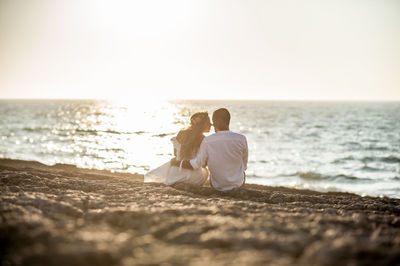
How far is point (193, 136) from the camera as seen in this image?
6359 millimetres

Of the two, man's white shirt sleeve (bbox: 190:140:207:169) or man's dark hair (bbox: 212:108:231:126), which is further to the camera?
man's white shirt sleeve (bbox: 190:140:207:169)

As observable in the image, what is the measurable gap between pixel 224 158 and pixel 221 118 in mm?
782

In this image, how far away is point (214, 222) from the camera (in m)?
2.99

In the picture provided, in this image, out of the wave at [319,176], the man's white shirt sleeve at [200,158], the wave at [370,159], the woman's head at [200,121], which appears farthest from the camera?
the wave at [370,159]

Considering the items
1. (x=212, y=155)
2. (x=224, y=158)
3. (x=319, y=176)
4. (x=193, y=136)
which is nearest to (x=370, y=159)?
(x=319, y=176)

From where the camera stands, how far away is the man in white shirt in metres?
6.00

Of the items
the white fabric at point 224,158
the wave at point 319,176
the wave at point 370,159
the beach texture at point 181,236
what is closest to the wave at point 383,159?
the wave at point 370,159

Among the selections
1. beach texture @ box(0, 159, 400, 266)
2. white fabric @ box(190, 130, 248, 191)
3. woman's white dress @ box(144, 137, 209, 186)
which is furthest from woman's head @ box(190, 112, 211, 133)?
beach texture @ box(0, 159, 400, 266)

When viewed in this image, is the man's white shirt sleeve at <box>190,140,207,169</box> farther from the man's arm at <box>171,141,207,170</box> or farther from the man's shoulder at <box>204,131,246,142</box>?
the man's shoulder at <box>204,131,246,142</box>

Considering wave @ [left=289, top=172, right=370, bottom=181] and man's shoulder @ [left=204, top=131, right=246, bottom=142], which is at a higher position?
man's shoulder @ [left=204, top=131, right=246, bottom=142]

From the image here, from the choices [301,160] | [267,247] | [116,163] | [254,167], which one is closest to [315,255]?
[267,247]

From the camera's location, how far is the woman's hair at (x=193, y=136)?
6.31m

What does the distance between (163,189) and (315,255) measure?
13.2 feet

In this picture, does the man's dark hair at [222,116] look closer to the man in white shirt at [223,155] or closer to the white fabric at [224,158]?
the man in white shirt at [223,155]
